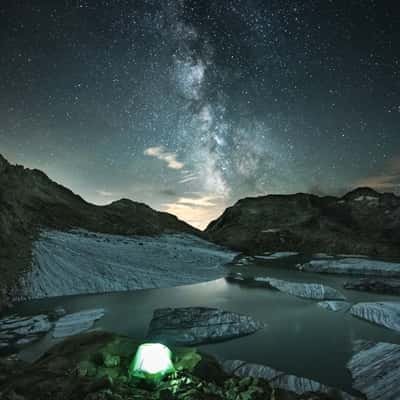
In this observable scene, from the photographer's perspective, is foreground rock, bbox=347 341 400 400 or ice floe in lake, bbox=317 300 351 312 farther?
ice floe in lake, bbox=317 300 351 312

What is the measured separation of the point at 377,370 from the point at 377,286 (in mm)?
16665

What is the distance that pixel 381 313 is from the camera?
15.1 m

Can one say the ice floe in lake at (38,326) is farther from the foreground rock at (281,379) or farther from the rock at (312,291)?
the rock at (312,291)

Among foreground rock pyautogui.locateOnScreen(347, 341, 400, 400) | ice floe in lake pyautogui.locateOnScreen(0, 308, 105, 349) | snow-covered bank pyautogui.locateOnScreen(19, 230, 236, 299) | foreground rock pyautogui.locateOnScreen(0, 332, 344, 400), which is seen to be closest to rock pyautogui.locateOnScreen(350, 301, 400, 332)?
foreground rock pyautogui.locateOnScreen(347, 341, 400, 400)

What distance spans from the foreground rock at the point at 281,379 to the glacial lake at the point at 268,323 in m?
1.20

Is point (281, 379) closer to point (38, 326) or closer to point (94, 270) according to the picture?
point (38, 326)

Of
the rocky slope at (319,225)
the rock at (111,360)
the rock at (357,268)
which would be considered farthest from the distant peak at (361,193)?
the rock at (111,360)

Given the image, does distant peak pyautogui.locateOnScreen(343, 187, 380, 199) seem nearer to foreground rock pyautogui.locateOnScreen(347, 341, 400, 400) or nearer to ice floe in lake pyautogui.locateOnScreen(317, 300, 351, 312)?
ice floe in lake pyautogui.locateOnScreen(317, 300, 351, 312)

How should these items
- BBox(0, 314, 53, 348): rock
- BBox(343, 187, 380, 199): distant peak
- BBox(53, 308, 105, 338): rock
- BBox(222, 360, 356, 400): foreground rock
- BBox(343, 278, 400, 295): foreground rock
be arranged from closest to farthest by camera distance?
BBox(222, 360, 356, 400): foreground rock, BBox(0, 314, 53, 348): rock, BBox(53, 308, 105, 338): rock, BBox(343, 278, 400, 295): foreground rock, BBox(343, 187, 380, 199): distant peak

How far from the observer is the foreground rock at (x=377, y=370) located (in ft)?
25.8

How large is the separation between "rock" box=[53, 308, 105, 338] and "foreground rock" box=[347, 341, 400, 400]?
41.3ft

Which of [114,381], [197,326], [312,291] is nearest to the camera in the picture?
[114,381]

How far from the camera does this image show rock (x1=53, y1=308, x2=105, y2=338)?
44.7 feet

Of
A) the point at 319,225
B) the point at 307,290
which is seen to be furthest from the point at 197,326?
the point at 319,225
